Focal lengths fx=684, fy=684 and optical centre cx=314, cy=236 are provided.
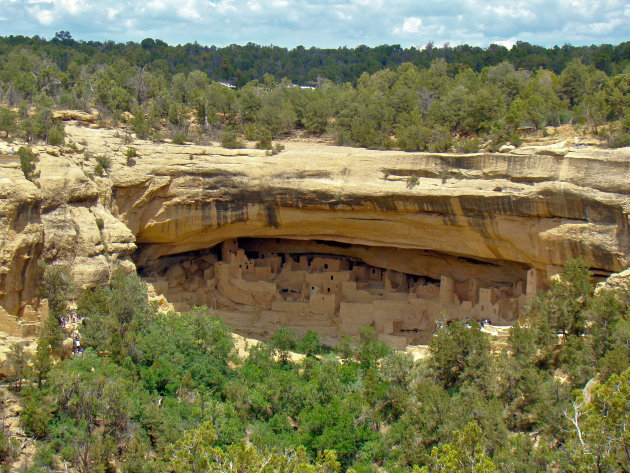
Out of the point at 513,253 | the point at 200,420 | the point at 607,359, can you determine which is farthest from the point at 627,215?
the point at 200,420

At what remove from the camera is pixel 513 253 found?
1859 cm

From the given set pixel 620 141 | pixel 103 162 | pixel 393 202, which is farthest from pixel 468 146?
pixel 103 162

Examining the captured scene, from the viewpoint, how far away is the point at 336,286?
70.4 ft

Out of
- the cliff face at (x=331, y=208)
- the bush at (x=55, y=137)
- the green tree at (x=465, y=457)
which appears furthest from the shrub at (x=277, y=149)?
the green tree at (x=465, y=457)

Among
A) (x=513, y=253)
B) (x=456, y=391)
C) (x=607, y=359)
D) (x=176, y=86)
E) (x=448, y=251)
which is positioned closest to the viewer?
(x=607, y=359)

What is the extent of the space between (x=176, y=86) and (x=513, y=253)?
1827 cm

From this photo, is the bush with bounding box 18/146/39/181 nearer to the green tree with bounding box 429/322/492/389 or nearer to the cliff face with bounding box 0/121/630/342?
the cliff face with bounding box 0/121/630/342

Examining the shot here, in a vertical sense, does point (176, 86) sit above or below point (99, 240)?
above

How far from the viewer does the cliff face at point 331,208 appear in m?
15.6

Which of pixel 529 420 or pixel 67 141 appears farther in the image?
pixel 67 141

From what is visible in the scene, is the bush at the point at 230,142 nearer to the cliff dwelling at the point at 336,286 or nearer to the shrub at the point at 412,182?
the cliff dwelling at the point at 336,286

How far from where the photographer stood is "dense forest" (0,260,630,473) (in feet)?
32.2

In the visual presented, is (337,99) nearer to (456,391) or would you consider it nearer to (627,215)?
(627,215)

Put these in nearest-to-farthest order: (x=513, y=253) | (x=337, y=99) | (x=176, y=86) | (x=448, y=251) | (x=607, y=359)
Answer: (x=607, y=359) → (x=513, y=253) → (x=448, y=251) → (x=337, y=99) → (x=176, y=86)
